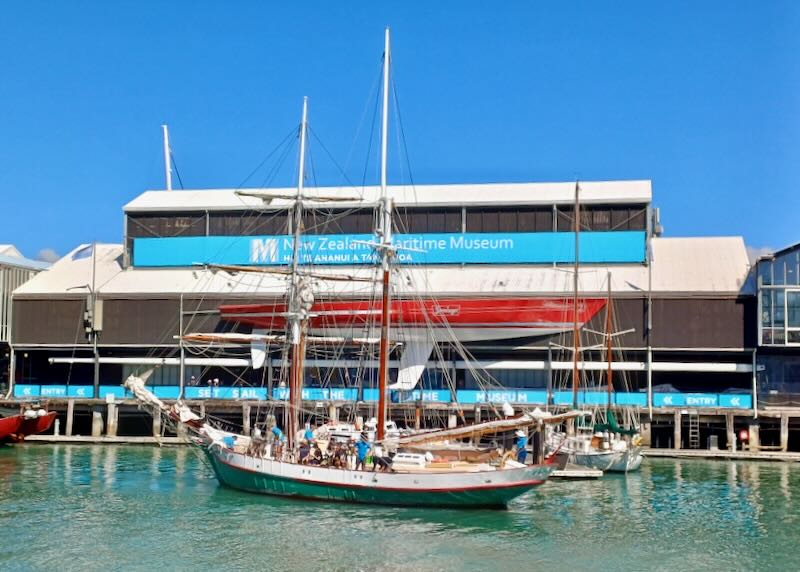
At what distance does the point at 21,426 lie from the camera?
60.5 meters

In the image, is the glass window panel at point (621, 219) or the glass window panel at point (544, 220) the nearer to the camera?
the glass window panel at point (621, 219)

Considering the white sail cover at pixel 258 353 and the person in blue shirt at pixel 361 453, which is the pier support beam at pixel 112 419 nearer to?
the white sail cover at pixel 258 353

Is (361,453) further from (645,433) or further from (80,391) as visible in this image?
(80,391)

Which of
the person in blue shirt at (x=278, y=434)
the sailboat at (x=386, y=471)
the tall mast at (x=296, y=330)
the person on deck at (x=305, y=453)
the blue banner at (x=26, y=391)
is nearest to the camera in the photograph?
the sailboat at (x=386, y=471)

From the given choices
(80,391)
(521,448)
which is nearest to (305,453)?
(521,448)

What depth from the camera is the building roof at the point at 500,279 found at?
6456 centimetres

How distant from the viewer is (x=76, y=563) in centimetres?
2992

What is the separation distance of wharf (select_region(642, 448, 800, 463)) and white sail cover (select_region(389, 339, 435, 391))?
13.9m

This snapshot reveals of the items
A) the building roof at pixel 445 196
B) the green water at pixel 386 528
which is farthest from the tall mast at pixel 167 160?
the green water at pixel 386 528

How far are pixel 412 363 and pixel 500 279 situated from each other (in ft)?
31.3

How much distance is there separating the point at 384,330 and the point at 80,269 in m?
41.0

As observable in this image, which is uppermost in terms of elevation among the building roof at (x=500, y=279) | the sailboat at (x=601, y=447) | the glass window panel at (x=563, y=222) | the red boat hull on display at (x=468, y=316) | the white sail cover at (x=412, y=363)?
the glass window panel at (x=563, y=222)

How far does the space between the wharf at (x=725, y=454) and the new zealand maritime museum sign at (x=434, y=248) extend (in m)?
14.9

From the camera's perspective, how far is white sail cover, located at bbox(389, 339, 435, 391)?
61.4m
